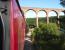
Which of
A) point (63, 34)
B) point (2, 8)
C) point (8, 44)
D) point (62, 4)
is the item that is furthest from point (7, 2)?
point (63, 34)

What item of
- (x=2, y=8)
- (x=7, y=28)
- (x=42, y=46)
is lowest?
(x=42, y=46)

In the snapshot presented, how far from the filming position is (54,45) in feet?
28.2

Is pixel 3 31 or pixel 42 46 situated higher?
pixel 3 31

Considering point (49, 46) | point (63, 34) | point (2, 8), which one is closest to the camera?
point (2, 8)

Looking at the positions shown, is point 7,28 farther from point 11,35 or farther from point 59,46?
point 59,46

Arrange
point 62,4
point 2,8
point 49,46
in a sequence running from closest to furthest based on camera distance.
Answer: point 2,8 < point 62,4 < point 49,46

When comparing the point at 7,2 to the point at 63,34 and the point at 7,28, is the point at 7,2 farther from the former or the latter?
the point at 63,34

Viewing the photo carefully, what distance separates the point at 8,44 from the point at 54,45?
22.7 feet

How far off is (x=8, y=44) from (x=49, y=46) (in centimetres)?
698

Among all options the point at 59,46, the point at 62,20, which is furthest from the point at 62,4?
the point at 59,46

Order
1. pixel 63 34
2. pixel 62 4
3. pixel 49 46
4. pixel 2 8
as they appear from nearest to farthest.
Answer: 1. pixel 2 8
2. pixel 62 4
3. pixel 49 46
4. pixel 63 34

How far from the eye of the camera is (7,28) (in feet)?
5.78

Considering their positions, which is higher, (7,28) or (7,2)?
(7,2)

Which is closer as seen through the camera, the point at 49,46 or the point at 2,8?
the point at 2,8
